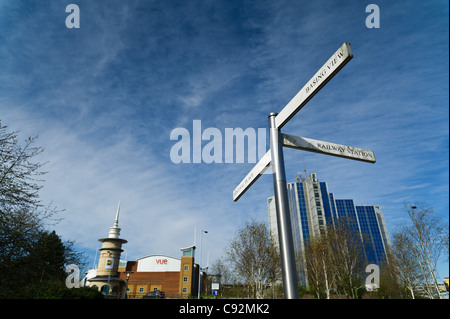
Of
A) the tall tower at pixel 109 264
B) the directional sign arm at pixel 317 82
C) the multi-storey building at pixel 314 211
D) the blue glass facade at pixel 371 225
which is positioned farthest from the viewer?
the blue glass facade at pixel 371 225

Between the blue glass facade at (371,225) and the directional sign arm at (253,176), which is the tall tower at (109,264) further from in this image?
the blue glass facade at (371,225)

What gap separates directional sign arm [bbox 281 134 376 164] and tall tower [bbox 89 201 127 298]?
57300mm

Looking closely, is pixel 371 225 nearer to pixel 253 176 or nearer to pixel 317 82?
pixel 253 176

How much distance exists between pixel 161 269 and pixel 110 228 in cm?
2188

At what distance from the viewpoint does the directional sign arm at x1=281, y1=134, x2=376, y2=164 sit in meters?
3.33

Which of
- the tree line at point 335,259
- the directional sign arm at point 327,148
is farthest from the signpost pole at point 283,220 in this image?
the tree line at point 335,259

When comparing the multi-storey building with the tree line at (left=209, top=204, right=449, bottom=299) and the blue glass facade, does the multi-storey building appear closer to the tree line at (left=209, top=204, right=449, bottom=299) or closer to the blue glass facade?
the blue glass facade

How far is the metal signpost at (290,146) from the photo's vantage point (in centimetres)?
263

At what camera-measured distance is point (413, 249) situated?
23.9 meters

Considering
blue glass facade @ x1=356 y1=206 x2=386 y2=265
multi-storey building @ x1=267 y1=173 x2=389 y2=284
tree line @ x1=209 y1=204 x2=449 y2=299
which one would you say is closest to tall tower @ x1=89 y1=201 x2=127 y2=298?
tree line @ x1=209 y1=204 x2=449 y2=299

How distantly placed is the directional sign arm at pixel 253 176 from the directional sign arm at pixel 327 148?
15.2 inches
